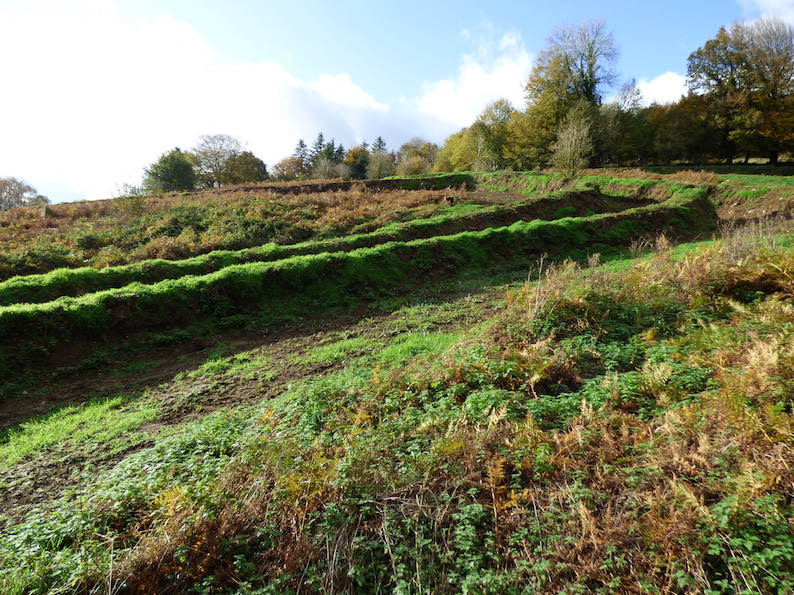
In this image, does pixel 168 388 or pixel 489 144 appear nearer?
pixel 168 388

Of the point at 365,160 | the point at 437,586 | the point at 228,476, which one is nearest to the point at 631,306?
the point at 437,586

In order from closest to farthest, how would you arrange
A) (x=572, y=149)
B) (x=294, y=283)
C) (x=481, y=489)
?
(x=481, y=489) → (x=294, y=283) → (x=572, y=149)

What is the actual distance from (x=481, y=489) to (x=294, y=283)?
9761 millimetres

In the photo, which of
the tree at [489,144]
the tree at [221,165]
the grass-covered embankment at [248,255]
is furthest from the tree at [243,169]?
the grass-covered embankment at [248,255]

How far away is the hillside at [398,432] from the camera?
9.75 ft

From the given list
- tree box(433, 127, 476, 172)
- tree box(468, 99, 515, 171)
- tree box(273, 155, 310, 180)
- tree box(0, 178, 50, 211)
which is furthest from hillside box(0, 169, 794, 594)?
tree box(273, 155, 310, 180)

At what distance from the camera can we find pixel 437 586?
2928 mm

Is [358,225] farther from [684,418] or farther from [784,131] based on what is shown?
[784,131]

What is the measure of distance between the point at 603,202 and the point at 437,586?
27.1 meters

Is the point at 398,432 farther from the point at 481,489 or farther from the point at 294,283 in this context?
the point at 294,283

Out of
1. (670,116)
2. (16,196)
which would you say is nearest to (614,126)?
(670,116)

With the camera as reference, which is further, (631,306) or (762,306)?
(631,306)

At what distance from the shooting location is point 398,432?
4785 millimetres

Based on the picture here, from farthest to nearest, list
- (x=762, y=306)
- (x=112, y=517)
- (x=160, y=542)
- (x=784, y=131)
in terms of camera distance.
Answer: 1. (x=784, y=131)
2. (x=762, y=306)
3. (x=112, y=517)
4. (x=160, y=542)
